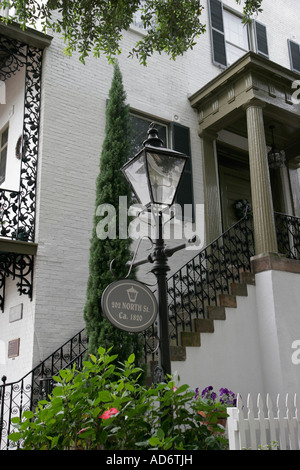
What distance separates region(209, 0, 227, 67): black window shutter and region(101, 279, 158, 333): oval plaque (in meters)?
9.08

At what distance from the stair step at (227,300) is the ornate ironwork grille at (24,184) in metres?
2.92

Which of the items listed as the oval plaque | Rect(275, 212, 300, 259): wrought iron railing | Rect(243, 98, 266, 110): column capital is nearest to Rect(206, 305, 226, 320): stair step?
Rect(275, 212, 300, 259): wrought iron railing

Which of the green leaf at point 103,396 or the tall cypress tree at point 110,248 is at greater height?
the tall cypress tree at point 110,248

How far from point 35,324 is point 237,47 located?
8.76 m

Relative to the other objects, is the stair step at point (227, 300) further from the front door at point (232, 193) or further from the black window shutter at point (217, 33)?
the black window shutter at point (217, 33)

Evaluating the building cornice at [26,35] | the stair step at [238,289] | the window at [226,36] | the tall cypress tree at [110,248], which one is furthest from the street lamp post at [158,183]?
the window at [226,36]

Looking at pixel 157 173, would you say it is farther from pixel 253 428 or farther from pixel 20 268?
pixel 20 268

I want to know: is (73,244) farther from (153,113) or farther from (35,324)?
(153,113)

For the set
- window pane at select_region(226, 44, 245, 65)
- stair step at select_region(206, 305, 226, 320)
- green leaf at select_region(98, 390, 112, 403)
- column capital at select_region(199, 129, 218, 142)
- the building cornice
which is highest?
window pane at select_region(226, 44, 245, 65)

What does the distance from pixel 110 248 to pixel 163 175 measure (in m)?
2.54

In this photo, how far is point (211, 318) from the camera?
7.18 m

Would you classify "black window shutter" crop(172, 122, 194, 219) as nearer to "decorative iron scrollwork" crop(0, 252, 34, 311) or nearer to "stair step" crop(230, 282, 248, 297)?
"stair step" crop(230, 282, 248, 297)

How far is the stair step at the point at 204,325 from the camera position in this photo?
7000mm

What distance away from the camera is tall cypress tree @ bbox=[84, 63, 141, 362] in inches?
235
